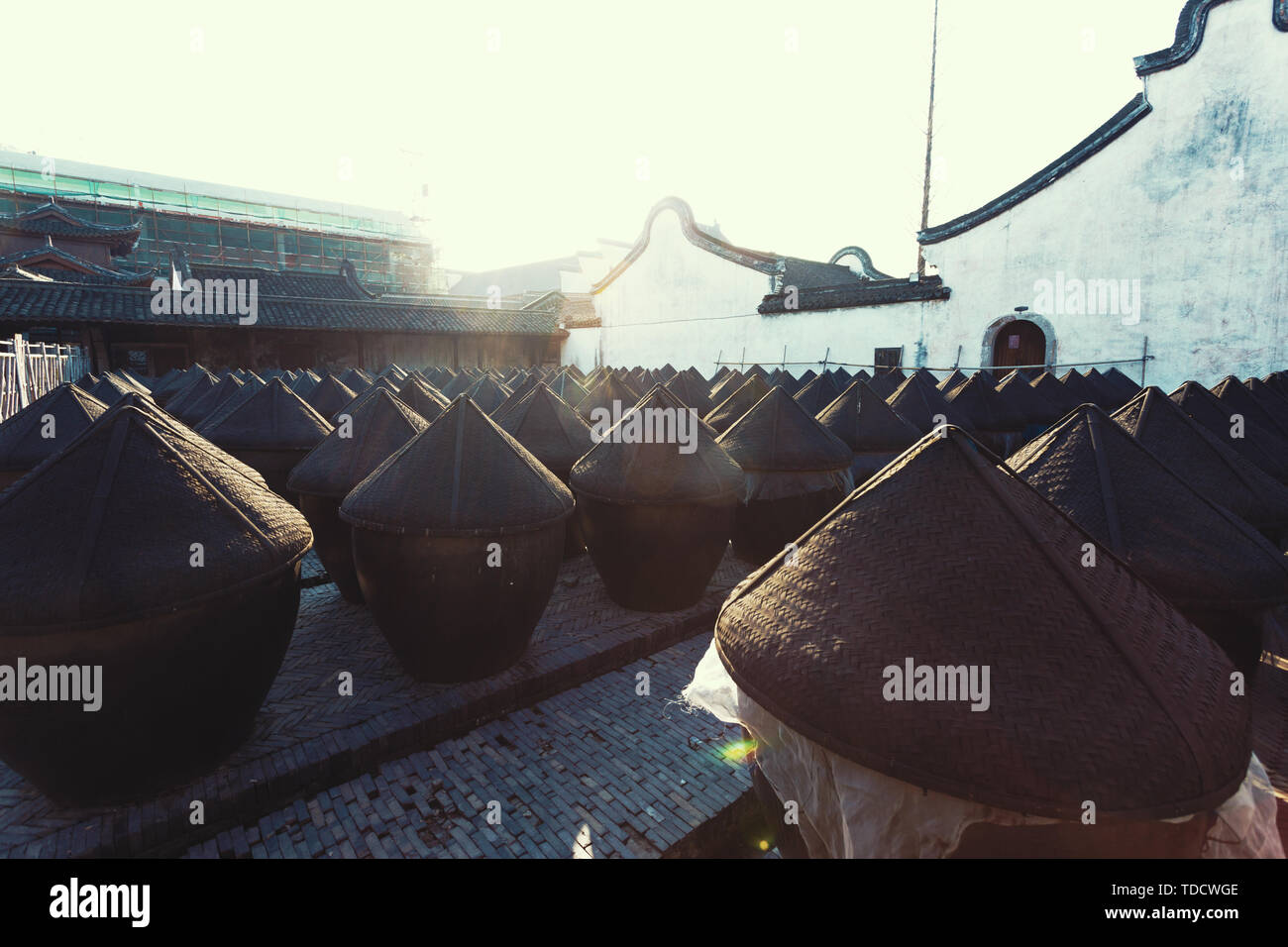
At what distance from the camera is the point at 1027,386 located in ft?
40.3

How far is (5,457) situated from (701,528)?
23.9 ft

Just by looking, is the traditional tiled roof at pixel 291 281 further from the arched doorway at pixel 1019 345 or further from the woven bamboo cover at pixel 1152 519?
the woven bamboo cover at pixel 1152 519

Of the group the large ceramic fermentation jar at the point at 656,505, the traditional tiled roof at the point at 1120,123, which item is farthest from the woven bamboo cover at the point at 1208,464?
the traditional tiled roof at the point at 1120,123

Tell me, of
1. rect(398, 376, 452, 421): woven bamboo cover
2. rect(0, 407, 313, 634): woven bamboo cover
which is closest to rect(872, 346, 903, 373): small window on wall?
rect(398, 376, 452, 421): woven bamboo cover

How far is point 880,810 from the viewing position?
2129mm

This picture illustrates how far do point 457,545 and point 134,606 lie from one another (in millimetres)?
1857

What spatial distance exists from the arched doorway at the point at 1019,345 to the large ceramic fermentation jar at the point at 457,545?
18070 mm

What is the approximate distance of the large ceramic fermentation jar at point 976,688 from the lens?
6.19 feet

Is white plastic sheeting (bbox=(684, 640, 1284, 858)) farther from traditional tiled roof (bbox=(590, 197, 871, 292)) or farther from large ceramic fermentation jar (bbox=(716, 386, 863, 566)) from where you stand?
traditional tiled roof (bbox=(590, 197, 871, 292))

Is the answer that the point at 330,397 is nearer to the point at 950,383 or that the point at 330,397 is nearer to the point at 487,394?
the point at 487,394

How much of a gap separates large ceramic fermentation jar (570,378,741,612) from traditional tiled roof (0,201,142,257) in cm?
3681
